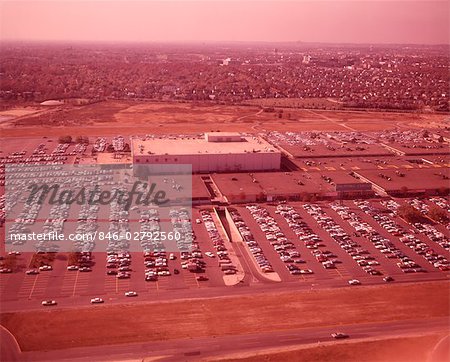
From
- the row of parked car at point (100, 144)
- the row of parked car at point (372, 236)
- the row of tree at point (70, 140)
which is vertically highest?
the row of tree at point (70, 140)

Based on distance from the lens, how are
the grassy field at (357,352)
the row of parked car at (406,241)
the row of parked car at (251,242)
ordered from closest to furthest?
the grassy field at (357,352) < the row of parked car at (251,242) < the row of parked car at (406,241)

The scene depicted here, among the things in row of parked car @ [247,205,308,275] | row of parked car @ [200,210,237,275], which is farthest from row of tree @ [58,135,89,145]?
row of parked car @ [247,205,308,275]

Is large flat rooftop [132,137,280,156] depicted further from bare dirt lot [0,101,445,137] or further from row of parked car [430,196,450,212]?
row of parked car [430,196,450,212]

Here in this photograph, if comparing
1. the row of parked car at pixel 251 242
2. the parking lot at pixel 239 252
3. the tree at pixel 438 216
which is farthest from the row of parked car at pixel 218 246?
the tree at pixel 438 216

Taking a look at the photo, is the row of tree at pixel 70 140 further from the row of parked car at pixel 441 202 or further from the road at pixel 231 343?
the road at pixel 231 343

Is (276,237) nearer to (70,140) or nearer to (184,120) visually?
(70,140)

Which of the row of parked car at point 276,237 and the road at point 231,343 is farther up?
the row of parked car at point 276,237

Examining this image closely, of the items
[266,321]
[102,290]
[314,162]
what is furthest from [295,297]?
[314,162]
